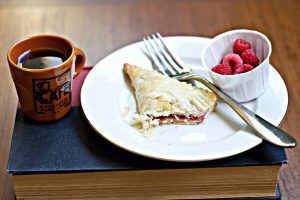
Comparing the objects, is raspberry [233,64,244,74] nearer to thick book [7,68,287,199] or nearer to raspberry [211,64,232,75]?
raspberry [211,64,232,75]

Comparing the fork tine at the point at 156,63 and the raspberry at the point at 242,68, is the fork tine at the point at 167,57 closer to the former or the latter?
the fork tine at the point at 156,63

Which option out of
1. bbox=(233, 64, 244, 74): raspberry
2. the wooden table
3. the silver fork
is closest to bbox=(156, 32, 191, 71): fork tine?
the silver fork

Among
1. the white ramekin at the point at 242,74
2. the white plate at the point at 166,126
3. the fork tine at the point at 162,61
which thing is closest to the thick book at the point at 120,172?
the white plate at the point at 166,126

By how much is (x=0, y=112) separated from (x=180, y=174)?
17.7 inches

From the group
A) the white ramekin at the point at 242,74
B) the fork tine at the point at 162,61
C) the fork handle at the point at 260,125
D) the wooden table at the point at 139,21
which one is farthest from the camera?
the wooden table at the point at 139,21

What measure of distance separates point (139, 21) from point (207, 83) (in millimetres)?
420

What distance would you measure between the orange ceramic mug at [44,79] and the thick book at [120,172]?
0.17ft

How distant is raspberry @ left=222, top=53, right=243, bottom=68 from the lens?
1015 millimetres

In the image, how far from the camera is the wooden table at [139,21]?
1314 millimetres

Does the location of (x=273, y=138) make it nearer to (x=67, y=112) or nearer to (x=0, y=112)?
(x=67, y=112)

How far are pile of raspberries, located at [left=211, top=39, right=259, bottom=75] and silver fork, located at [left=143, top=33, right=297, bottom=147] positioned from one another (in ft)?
0.12

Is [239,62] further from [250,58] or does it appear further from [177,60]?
[177,60]

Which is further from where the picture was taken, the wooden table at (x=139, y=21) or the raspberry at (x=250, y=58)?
the wooden table at (x=139, y=21)

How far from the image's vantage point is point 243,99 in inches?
39.7
